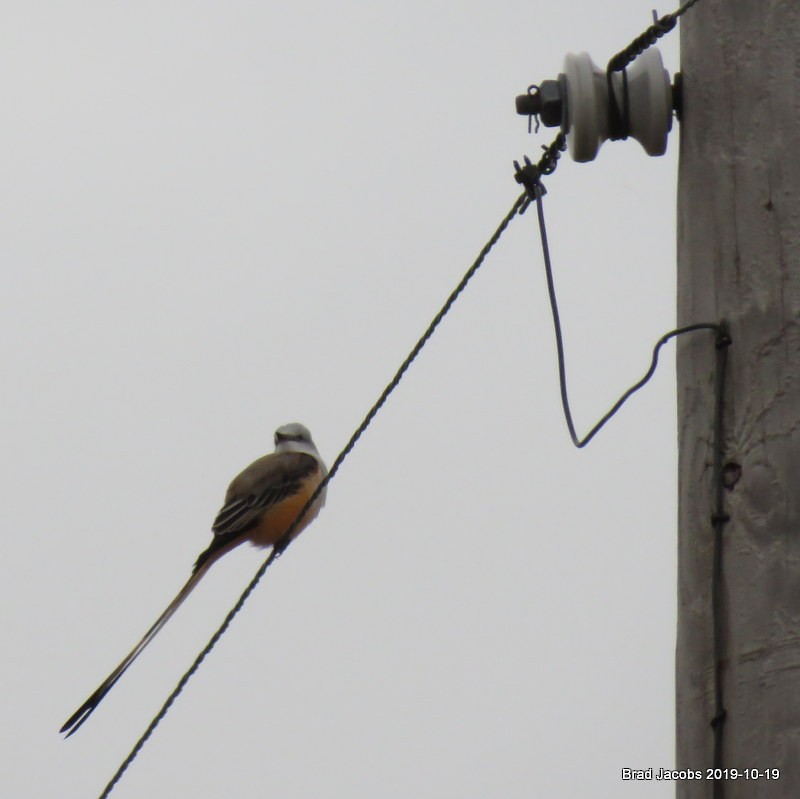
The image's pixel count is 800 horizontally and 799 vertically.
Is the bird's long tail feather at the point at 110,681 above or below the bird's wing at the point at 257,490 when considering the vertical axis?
below

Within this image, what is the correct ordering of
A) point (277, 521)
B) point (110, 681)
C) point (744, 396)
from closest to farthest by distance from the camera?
1. point (744, 396)
2. point (110, 681)
3. point (277, 521)

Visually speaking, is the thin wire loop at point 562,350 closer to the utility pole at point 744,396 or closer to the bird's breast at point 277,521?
the utility pole at point 744,396

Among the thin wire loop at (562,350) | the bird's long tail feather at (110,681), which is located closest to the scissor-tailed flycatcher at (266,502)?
the bird's long tail feather at (110,681)

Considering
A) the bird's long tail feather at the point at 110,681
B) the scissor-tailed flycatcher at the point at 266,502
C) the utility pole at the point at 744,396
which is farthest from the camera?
the scissor-tailed flycatcher at the point at 266,502

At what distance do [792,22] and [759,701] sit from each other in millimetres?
1114

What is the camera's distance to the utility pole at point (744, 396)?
219 cm

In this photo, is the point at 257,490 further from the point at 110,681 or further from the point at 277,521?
the point at 110,681

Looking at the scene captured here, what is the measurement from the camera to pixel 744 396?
2.30m

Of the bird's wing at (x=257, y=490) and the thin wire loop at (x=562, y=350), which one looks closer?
the thin wire loop at (x=562, y=350)

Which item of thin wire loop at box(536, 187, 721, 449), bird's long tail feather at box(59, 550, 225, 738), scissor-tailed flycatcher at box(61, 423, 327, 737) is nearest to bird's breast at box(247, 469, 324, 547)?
scissor-tailed flycatcher at box(61, 423, 327, 737)

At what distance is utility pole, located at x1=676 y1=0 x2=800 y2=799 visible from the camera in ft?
7.20

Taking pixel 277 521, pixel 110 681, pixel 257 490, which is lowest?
pixel 110 681

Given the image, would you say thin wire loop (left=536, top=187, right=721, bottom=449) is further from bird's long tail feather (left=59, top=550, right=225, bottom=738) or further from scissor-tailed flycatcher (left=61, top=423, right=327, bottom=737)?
scissor-tailed flycatcher (left=61, top=423, right=327, bottom=737)

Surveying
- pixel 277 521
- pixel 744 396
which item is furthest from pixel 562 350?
pixel 277 521
